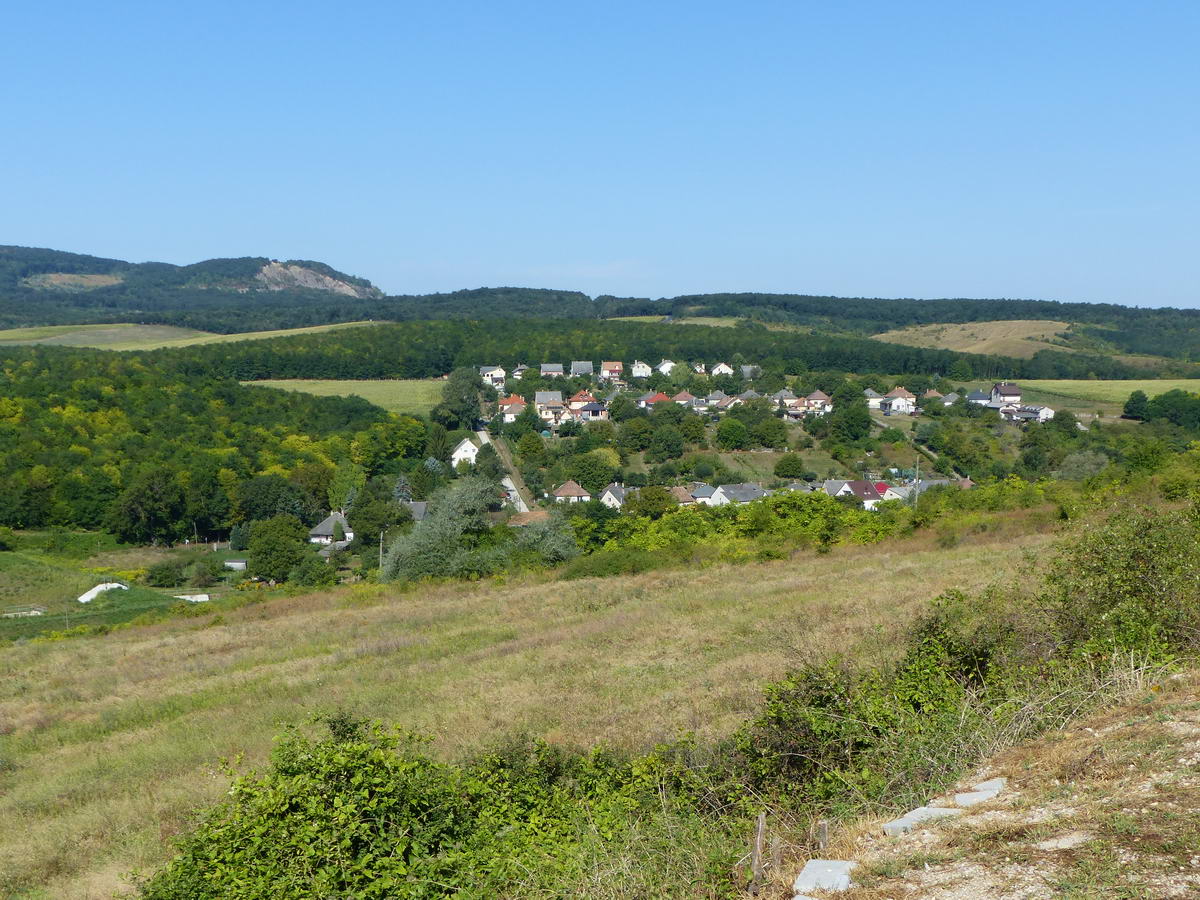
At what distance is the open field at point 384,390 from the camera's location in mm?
79875

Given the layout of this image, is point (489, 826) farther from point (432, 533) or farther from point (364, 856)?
point (432, 533)

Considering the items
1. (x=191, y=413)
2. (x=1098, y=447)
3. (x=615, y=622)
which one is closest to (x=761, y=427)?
(x=1098, y=447)

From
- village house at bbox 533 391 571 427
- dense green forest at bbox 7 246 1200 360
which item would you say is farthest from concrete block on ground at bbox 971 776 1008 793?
dense green forest at bbox 7 246 1200 360

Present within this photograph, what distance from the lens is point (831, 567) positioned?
22641 mm

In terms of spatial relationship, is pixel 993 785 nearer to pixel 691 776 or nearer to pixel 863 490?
pixel 691 776

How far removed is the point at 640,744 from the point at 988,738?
3.96 m

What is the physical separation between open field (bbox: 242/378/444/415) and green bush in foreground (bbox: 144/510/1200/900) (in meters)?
70.9

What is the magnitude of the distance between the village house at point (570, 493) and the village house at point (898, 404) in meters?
35.8

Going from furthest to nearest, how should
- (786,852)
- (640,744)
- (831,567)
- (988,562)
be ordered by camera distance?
(831,567)
(988,562)
(640,744)
(786,852)

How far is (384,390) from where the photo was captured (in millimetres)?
87438

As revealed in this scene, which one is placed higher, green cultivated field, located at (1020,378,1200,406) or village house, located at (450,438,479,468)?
green cultivated field, located at (1020,378,1200,406)

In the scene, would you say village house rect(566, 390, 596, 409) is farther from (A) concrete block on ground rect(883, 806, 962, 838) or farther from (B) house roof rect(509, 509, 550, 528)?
(A) concrete block on ground rect(883, 806, 962, 838)

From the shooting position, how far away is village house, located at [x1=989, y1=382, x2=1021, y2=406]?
274 ft

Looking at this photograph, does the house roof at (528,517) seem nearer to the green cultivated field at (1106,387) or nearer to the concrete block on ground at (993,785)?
the concrete block on ground at (993,785)
